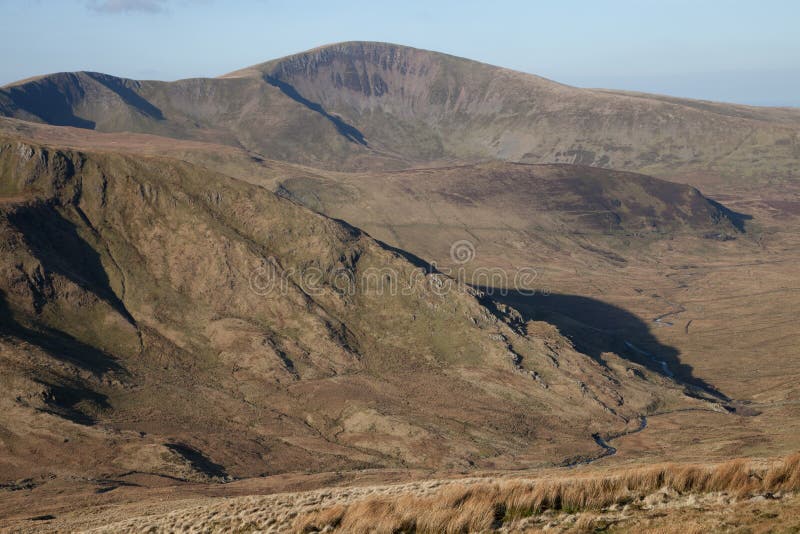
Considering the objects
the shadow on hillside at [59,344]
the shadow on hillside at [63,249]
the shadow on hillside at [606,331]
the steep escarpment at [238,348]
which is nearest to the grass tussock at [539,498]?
the steep escarpment at [238,348]

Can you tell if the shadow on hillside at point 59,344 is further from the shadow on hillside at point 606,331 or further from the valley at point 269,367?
the shadow on hillside at point 606,331

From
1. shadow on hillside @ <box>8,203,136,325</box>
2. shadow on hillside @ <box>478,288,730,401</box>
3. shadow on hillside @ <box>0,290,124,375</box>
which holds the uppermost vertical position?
shadow on hillside @ <box>8,203,136,325</box>

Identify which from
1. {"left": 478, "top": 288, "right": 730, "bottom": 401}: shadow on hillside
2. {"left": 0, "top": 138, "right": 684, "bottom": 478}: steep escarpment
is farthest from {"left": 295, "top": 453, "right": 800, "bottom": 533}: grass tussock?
{"left": 478, "top": 288, "right": 730, "bottom": 401}: shadow on hillside

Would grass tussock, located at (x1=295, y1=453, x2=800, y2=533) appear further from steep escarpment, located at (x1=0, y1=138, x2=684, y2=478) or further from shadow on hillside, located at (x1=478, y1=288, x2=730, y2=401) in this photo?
shadow on hillside, located at (x1=478, y1=288, x2=730, y2=401)

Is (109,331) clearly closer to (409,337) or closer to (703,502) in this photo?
(409,337)

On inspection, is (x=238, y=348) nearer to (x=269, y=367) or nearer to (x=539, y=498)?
(x=269, y=367)

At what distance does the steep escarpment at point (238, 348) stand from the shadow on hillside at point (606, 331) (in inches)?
591

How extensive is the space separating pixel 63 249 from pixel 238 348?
3322cm

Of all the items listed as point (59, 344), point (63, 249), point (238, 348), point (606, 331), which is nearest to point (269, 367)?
point (238, 348)

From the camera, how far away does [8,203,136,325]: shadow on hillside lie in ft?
377

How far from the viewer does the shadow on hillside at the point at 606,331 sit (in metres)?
144

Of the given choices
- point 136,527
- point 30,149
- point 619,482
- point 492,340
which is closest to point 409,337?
point 492,340

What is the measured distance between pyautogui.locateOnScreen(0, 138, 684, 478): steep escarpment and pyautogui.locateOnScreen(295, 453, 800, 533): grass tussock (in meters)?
58.8

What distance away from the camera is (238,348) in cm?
11594
